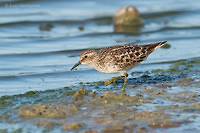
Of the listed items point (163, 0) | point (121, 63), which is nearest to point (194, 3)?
point (163, 0)

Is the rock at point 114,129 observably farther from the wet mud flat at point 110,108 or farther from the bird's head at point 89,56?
the bird's head at point 89,56

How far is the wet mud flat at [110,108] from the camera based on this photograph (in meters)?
7.33

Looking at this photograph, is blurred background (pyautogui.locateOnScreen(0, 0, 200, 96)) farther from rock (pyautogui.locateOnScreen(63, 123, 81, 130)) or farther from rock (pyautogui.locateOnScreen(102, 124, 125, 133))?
rock (pyautogui.locateOnScreen(102, 124, 125, 133))

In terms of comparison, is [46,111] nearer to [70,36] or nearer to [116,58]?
[116,58]

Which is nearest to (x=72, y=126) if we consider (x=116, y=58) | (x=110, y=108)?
(x=110, y=108)

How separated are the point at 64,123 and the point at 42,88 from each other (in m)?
2.87

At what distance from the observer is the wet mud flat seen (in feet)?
24.0

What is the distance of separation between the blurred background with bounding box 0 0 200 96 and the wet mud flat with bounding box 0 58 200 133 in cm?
113

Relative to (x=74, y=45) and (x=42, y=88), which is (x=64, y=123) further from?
(x=74, y=45)

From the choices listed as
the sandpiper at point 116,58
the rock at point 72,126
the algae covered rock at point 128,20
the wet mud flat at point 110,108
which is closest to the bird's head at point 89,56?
the sandpiper at point 116,58

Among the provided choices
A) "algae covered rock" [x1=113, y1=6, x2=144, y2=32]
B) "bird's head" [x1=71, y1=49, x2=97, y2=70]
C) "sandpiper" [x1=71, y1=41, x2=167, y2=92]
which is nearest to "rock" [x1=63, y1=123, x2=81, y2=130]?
"sandpiper" [x1=71, y1=41, x2=167, y2=92]

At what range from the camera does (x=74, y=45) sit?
15039 mm

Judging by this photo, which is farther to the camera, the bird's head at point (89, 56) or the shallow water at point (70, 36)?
the shallow water at point (70, 36)

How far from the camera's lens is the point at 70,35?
1655 centimetres
